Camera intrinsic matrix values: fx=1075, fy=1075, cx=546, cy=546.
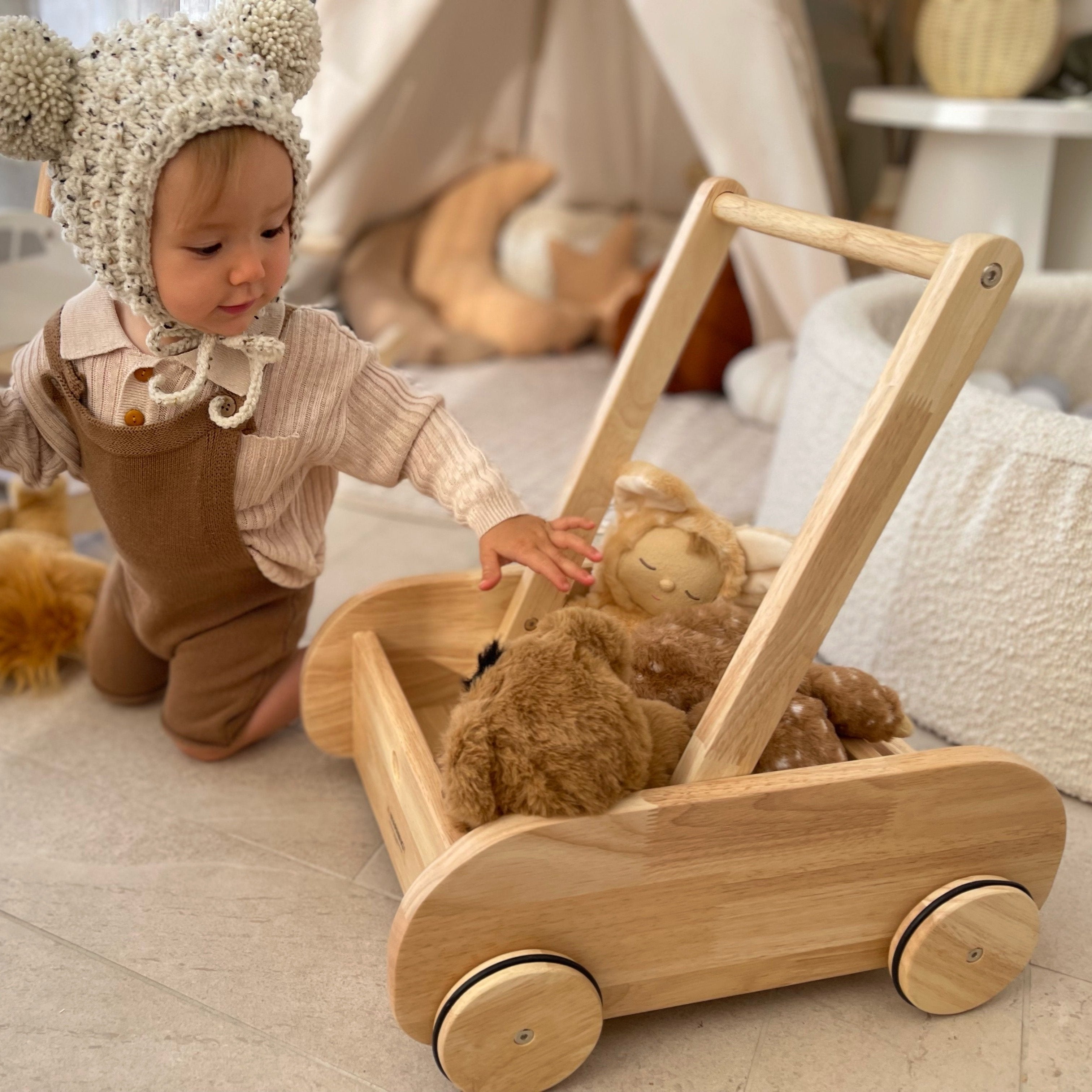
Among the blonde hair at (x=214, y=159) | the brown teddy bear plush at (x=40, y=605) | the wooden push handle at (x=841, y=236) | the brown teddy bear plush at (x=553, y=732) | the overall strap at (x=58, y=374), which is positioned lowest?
the brown teddy bear plush at (x=40, y=605)

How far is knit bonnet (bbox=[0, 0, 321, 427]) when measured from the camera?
647mm

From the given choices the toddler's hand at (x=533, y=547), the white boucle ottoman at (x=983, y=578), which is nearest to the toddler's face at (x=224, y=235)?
the toddler's hand at (x=533, y=547)

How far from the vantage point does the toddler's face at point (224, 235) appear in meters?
0.67

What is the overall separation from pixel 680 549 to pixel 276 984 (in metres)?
0.44

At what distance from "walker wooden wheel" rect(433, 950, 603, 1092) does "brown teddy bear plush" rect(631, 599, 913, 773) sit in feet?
0.64

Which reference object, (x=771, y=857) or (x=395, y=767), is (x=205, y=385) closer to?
(x=395, y=767)

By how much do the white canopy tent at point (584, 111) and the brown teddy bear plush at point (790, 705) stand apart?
3.20ft

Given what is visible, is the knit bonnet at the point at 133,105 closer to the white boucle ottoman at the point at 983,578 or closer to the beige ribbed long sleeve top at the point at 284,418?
the beige ribbed long sleeve top at the point at 284,418

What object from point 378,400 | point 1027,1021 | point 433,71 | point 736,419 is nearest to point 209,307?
point 378,400

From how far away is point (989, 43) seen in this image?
1570mm

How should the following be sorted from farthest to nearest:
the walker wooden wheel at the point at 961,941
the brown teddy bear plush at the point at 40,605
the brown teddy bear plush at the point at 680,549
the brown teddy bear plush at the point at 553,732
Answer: the brown teddy bear plush at the point at 40,605 < the brown teddy bear plush at the point at 680,549 < the walker wooden wheel at the point at 961,941 < the brown teddy bear plush at the point at 553,732

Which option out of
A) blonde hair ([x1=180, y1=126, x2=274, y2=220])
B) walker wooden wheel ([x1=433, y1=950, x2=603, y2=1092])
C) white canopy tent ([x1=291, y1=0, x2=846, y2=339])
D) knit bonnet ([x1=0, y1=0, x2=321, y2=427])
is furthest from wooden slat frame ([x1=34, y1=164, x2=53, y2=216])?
white canopy tent ([x1=291, y1=0, x2=846, y2=339])

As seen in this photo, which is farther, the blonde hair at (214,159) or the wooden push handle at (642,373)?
the wooden push handle at (642,373)

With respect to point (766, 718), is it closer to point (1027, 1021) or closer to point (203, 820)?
point (1027, 1021)
